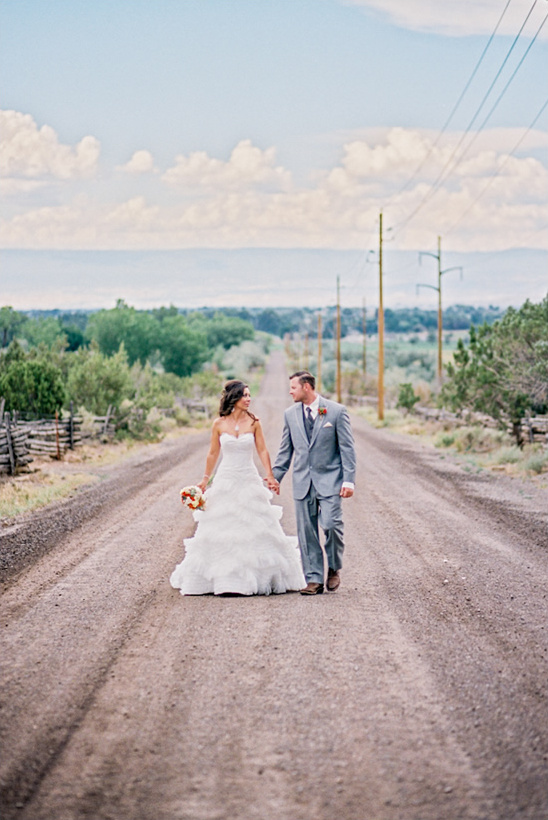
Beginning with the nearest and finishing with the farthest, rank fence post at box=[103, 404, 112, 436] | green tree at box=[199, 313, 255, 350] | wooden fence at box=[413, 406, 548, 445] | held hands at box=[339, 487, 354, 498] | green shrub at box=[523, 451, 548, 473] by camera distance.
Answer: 1. held hands at box=[339, 487, 354, 498]
2. green shrub at box=[523, 451, 548, 473]
3. wooden fence at box=[413, 406, 548, 445]
4. fence post at box=[103, 404, 112, 436]
5. green tree at box=[199, 313, 255, 350]

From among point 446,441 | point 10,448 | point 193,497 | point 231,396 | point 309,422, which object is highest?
point 231,396

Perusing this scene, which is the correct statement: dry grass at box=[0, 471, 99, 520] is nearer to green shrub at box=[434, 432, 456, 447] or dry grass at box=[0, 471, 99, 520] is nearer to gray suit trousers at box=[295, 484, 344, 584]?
gray suit trousers at box=[295, 484, 344, 584]

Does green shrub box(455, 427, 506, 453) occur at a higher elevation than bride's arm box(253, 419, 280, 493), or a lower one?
lower

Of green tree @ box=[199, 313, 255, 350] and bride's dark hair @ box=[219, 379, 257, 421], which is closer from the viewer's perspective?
bride's dark hair @ box=[219, 379, 257, 421]

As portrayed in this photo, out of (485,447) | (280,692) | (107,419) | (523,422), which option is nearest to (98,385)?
(107,419)

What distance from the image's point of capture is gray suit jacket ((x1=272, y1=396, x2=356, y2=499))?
8.54 meters

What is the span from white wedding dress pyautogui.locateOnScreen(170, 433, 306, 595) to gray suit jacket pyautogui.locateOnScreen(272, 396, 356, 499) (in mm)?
433

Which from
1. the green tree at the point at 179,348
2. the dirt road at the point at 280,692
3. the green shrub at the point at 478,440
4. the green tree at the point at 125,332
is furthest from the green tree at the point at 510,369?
the green tree at the point at 179,348

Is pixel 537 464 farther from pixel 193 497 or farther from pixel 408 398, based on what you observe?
pixel 408 398

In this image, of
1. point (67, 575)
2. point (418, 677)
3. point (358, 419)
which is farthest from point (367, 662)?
point (358, 419)

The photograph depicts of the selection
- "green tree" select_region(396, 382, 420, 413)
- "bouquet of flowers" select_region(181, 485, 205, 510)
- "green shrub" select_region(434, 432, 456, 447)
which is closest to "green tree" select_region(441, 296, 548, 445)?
"green shrub" select_region(434, 432, 456, 447)

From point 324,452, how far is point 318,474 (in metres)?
0.21

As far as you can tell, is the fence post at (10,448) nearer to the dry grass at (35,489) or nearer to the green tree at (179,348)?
the dry grass at (35,489)

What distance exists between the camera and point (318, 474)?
28.2 ft
